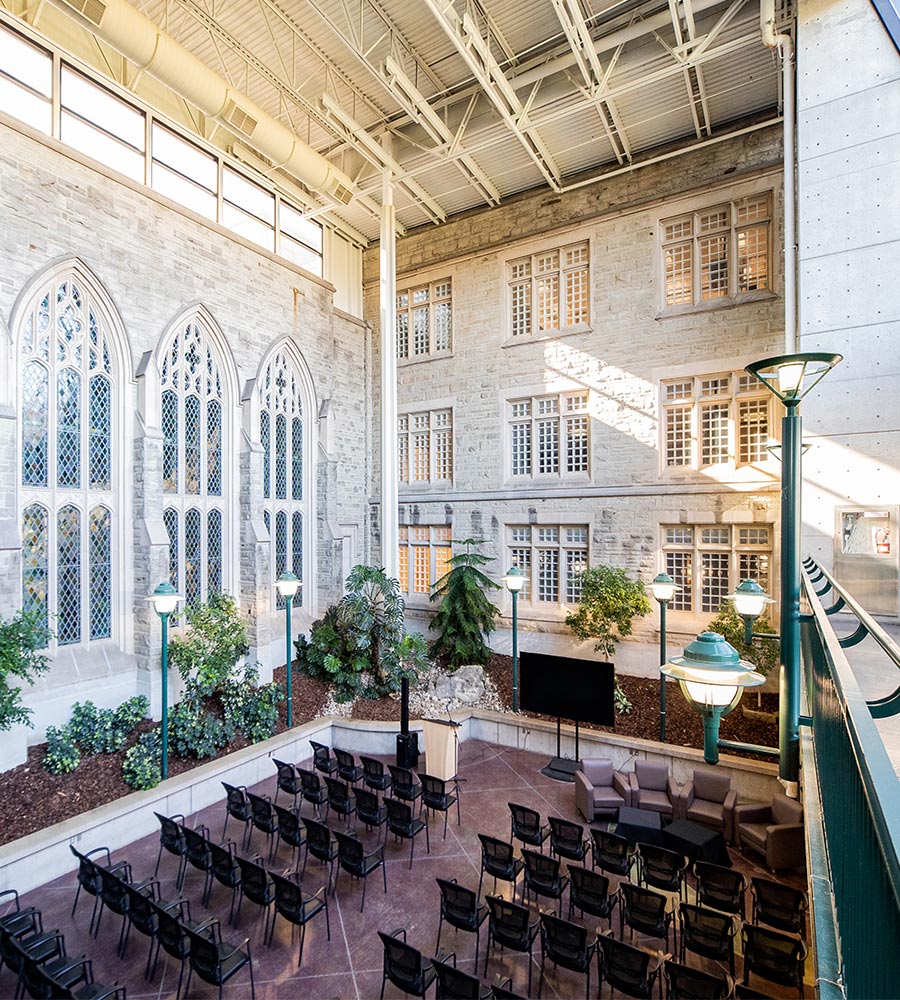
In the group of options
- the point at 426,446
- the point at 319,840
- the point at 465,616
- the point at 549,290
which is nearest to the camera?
the point at 319,840

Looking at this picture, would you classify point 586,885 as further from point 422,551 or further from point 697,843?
point 422,551

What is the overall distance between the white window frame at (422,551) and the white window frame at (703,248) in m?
7.54

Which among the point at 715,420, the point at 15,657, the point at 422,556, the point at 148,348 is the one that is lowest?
the point at 15,657

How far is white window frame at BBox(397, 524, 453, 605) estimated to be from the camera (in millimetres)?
15219

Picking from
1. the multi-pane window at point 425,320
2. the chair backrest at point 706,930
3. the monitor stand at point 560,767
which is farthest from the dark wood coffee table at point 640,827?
the multi-pane window at point 425,320

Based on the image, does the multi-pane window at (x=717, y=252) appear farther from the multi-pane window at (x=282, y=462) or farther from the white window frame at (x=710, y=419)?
the multi-pane window at (x=282, y=462)

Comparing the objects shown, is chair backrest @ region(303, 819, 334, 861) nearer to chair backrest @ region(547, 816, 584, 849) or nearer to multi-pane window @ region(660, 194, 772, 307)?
chair backrest @ region(547, 816, 584, 849)

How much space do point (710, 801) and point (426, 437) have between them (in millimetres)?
10565

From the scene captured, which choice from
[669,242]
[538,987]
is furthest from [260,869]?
[669,242]

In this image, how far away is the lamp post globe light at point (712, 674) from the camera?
118 inches

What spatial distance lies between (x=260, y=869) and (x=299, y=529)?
9444 millimetres

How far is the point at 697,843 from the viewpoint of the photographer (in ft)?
22.9

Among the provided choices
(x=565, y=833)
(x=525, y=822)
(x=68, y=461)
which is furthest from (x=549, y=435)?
(x=68, y=461)

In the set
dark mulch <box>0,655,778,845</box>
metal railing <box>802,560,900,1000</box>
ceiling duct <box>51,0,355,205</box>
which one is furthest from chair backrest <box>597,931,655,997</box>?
ceiling duct <box>51,0,355,205</box>
